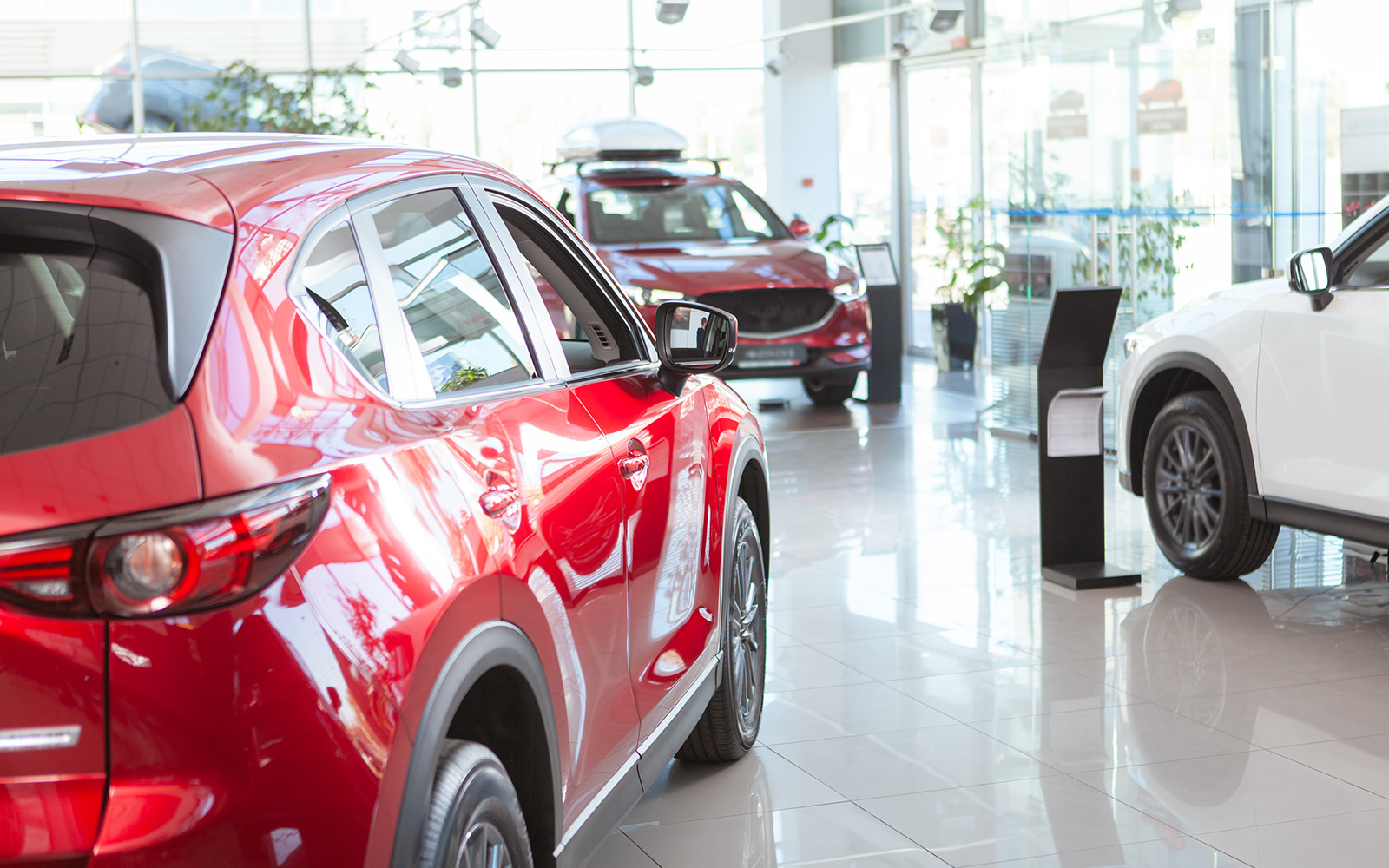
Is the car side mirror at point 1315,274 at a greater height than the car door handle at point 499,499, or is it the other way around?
the car side mirror at point 1315,274

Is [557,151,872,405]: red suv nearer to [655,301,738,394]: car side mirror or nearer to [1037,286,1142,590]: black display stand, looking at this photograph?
[1037,286,1142,590]: black display stand

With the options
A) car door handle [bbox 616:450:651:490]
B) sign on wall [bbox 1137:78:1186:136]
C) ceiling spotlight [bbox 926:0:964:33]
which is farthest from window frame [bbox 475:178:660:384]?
ceiling spotlight [bbox 926:0:964:33]

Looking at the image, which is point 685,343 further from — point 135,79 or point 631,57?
point 135,79

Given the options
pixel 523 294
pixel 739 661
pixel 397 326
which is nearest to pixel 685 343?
pixel 523 294

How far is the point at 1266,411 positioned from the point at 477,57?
50.9ft

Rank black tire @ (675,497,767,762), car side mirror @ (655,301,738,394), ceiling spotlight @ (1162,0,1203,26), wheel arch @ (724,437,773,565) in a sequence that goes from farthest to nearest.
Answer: ceiling spotlight @ (1162,0,1203,26) < wheel arch @ (724,437,773,565) < black tire @ (675,497,767,762) < car side mirror @ (655,301,738,394)

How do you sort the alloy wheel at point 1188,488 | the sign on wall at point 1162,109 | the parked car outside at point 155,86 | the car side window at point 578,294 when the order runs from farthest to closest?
the parked car outside at point 155,86 → the sign on wall at point 1162,109 → the alloy wheel at point 1188,488 → the car side window at point 578,294

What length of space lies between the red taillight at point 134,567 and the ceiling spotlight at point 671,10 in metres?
12.9

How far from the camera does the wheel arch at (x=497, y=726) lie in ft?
5.63

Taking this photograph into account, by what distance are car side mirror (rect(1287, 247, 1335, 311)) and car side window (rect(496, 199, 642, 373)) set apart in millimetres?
2866

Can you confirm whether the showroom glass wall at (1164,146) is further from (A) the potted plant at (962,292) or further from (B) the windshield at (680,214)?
(B) the windshield at (680,214)

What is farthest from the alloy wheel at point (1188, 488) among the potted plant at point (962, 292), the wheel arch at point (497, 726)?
the potted plant at point (962, 292)

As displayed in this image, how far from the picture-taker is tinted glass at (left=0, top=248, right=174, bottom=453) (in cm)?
161

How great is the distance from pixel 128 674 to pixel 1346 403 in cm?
449
